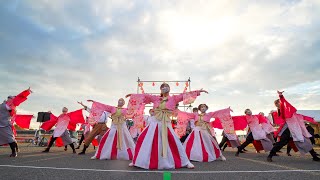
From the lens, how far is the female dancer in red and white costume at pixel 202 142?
834 cm

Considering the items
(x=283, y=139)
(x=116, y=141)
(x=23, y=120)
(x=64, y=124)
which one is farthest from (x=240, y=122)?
(x=23, y=120)

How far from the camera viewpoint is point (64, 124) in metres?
12.2

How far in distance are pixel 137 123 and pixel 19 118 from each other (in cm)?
762

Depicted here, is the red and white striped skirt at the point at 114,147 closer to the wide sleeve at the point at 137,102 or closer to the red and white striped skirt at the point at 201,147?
the wide sleeve at the point at 137,102

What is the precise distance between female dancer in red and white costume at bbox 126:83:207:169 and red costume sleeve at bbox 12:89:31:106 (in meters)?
5.41

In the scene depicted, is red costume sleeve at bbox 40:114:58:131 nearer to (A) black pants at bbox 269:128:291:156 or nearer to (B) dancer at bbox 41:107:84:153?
(B) dancer at bbox 41:107:84:153

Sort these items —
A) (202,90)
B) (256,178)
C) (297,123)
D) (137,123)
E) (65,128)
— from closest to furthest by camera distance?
1. (256,178)
2. (202,90)
3. (137,123)
4. (297,123)
5. (65,128)

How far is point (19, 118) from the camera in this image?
12.0 m

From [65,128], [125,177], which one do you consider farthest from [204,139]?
[65,128]

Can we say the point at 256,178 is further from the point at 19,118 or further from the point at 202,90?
the point at 19,118

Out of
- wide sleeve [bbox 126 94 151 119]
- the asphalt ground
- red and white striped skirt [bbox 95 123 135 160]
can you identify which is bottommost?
the asphalt ground

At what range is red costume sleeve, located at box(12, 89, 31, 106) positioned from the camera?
941 centimetres

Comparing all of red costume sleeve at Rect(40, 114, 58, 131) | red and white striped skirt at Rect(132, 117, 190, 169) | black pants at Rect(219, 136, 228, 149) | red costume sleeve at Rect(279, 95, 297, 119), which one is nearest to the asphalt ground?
red and white striped skirt at Rect(132, 117, 190, 169)

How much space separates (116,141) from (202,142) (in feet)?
9.59
